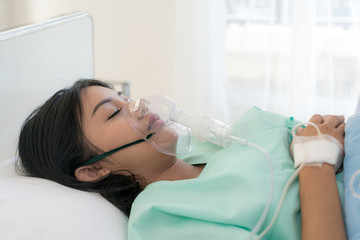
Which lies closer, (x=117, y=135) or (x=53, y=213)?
(x=53, y=213)

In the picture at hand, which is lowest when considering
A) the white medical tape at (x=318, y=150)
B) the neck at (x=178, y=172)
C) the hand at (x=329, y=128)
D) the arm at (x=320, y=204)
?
the neck at (x=178, y=172)

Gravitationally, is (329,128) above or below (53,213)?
above

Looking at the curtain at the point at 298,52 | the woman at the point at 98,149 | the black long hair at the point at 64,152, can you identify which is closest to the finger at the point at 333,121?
the woman at the point at 98,149

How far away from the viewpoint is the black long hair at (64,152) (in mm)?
1227

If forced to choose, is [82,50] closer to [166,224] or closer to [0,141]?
[0,141]

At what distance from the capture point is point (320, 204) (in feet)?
3.16

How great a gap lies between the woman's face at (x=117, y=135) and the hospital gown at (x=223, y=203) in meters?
0.14

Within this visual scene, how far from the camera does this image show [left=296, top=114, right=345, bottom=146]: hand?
1117 millimetres

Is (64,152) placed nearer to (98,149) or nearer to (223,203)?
Result: (98,149)

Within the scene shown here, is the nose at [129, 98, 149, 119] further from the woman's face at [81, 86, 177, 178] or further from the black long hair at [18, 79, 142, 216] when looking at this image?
the black long hair at [18, 79, 142, 216]

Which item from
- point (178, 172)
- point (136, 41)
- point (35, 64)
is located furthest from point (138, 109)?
point (136, 41)

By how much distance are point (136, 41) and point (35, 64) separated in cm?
194

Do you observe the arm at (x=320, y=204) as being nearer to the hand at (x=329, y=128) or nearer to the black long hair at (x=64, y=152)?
the hand at (x=329, y=128)

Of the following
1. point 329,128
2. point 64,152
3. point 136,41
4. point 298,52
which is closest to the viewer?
point 329,128
